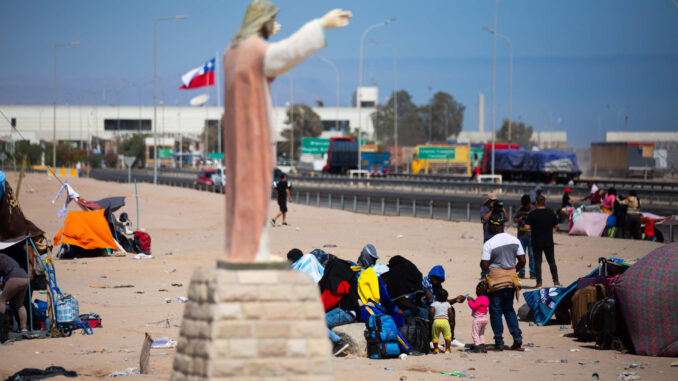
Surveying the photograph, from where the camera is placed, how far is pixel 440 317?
10.6 m

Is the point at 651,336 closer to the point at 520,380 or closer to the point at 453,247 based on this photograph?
the point at 520,380

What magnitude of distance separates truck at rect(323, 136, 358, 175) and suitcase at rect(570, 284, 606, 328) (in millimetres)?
58345

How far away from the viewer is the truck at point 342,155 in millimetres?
70500

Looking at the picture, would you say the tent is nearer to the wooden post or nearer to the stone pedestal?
the stone pedestal

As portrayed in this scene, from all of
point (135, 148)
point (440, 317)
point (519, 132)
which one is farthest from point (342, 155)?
point (519, 132)

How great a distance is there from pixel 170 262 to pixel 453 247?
798 cm

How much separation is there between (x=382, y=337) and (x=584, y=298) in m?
3.23

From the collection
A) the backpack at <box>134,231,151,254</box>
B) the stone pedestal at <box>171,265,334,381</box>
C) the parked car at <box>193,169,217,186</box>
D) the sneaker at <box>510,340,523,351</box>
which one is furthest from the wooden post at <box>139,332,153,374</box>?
the parked car at <box>193,169,217,186</box>

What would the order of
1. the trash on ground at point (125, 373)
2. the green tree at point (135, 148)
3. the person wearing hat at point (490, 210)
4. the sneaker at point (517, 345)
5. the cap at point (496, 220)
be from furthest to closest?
the green tree at point (135, 148)
the person wearing hat at point (490, 210)
the cap at point (496, 220)
the sneaker at point (517, 345)
the trash on ground at point (125, 373)

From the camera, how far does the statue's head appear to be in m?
6.76

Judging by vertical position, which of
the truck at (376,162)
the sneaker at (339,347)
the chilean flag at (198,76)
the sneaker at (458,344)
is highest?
the chilean flag at (198,76)

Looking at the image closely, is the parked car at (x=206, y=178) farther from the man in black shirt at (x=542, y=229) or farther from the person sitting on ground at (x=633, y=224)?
the man in black shirt at (x=542, y=229)

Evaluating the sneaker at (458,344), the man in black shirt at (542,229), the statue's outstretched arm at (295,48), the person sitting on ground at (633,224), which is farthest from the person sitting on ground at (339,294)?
the person sitting on ground at (633,224)

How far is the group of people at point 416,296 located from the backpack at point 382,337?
0.17 meters
